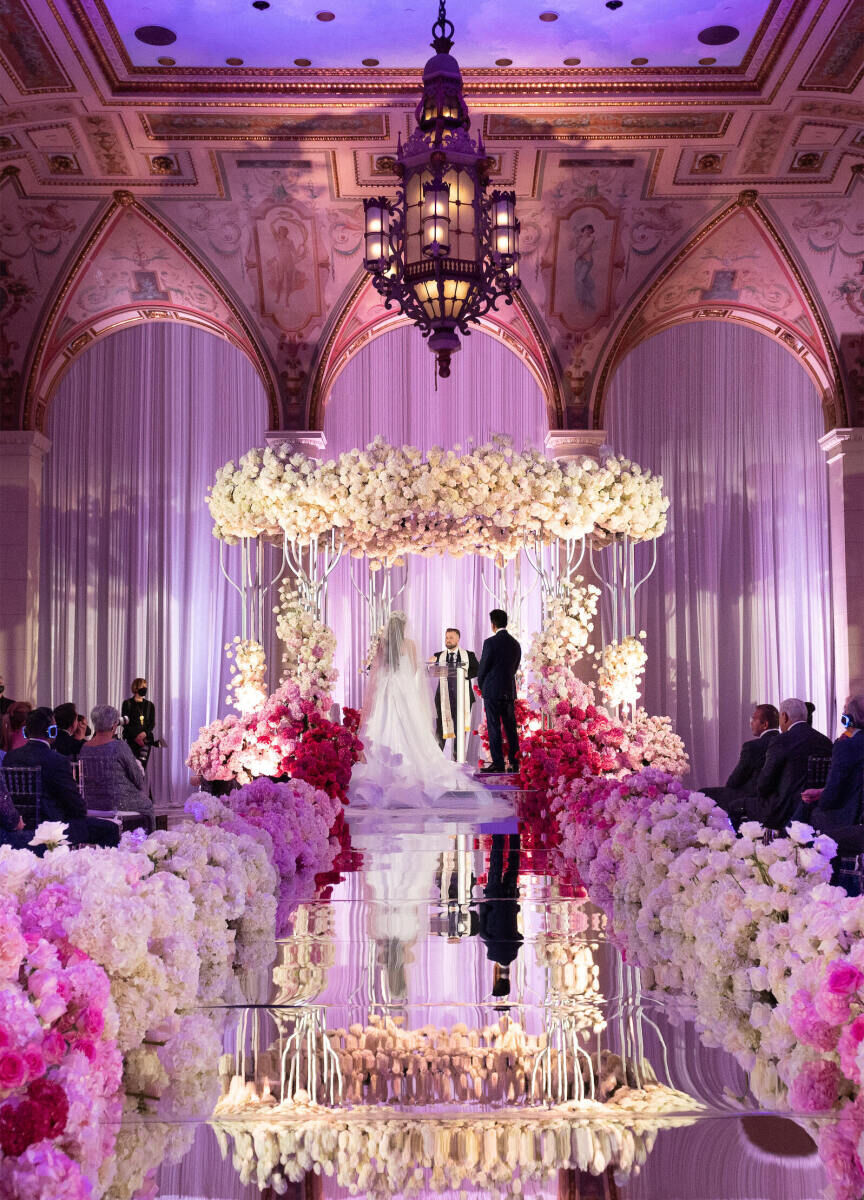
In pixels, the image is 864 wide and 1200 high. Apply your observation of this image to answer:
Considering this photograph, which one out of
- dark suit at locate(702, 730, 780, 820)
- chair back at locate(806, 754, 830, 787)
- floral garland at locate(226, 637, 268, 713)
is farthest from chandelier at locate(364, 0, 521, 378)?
floral garland at locate(226, 637, 268, 713)

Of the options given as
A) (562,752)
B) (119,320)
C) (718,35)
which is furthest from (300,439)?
(718,35)

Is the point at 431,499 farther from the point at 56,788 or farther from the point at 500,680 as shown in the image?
the point at 56,788

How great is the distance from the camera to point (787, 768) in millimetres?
6438

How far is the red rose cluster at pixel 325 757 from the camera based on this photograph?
9773 mm

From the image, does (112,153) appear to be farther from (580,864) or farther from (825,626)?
(825,626)

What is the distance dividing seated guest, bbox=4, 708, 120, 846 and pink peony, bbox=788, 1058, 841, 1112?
3.90m

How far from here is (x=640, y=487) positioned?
11.3m

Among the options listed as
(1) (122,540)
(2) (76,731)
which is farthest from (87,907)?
(1) (122,540)

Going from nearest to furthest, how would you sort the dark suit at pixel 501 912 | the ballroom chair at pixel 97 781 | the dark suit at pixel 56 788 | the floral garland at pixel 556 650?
the dark suit at pixel 501 912
the dark suit at pixel 56 788
the ballroom chair at pixel 97 781
the floral garland at pixel 556 650

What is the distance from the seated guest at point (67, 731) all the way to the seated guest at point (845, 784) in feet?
11.6

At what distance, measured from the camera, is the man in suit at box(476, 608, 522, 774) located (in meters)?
11.0

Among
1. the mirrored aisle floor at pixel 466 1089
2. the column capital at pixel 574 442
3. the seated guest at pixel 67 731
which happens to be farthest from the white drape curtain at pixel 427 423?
the mirrored aisle floor at pixel 466 1089

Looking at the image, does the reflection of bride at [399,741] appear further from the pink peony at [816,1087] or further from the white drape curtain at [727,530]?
the pink peony at [816,1087]

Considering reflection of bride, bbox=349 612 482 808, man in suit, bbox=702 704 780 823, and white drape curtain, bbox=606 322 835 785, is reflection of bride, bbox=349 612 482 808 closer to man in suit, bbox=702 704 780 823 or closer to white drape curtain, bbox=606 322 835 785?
man in suit, bbox=702 704 780 823
